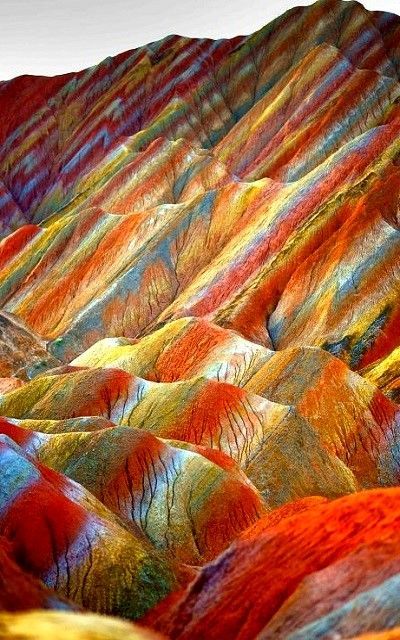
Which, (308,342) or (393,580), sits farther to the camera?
(308,342)

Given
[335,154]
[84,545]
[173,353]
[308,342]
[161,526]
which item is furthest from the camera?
[335,154]

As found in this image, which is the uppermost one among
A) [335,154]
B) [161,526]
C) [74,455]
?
[335,154]

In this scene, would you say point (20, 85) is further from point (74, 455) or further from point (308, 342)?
point (74, 455)

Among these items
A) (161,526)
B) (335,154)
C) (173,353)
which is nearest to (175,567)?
(161,526)

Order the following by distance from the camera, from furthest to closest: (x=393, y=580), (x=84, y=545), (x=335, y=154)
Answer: (x=335, y=154)
(x=84, y=545)
(x=393, y=580)

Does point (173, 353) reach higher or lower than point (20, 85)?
lower

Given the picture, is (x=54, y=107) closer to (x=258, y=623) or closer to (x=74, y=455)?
(x=74, y=455)
